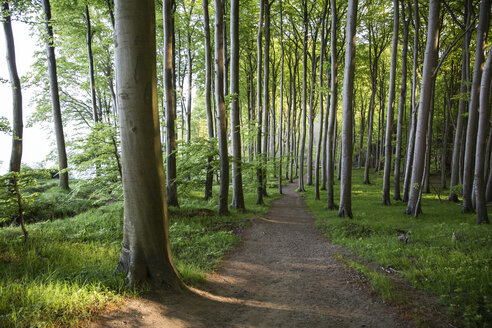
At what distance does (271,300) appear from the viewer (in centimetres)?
368

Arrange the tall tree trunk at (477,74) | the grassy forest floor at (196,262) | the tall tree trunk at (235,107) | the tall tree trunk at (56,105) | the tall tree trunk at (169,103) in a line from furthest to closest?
1. the tall tree trunk at (56,105)
2. the tall tree trunk at (235,107)
3. the tall tree trunk at (169,103)
4. the tall tree trunk at (477,74)
5. the grassy forest floor at (196,262)

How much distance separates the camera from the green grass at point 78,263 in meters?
2.43

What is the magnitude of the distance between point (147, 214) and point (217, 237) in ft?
12.3

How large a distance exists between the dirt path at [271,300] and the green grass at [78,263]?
0.32m

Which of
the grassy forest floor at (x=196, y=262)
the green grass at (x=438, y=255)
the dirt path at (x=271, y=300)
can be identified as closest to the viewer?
the grassy forest floor at (x=196, y=262)

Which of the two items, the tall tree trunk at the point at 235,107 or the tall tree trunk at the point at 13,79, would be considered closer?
the tall tree trunk at the point at 13,79

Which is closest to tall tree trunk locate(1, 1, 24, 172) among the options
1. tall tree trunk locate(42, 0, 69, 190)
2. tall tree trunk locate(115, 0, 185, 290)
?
tall tree trunk locate(42, 0, 69, 190)

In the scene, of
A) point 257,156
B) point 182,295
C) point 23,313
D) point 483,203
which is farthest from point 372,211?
point 23,313

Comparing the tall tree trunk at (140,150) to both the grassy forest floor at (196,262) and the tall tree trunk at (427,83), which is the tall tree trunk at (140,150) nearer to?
the grassy forest floor at (196,262)

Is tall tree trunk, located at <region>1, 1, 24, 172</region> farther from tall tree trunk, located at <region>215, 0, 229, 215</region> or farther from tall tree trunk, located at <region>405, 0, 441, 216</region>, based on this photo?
tall tree trunk, located at <region>405, 0, 441, 216</region>

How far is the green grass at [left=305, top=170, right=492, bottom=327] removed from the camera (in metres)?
3.10

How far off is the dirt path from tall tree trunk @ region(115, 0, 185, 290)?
49 cm

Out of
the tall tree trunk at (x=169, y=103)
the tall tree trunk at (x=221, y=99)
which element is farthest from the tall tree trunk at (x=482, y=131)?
the tall tree trunk at (x=169, y=103)

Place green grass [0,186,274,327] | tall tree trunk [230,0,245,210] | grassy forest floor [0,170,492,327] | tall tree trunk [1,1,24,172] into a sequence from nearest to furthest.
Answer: green grass [0,186,274,327] → grassy forest floor [0,170,492,327] → tall tree trunk [1,1,24,172] → tall tree trunk [230,0,245,210]
